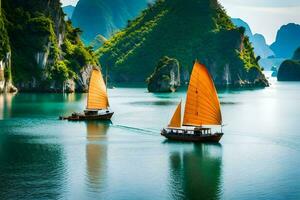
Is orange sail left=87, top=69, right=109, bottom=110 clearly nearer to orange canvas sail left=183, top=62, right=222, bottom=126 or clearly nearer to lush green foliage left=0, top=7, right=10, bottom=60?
orange canvas sail left=183, top=62, right=222, bottom=126

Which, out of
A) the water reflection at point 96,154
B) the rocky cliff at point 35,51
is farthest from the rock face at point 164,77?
the water reflection at point 96,154

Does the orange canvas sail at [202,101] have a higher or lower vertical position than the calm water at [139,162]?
higher

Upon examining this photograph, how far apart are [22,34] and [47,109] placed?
59715 mm

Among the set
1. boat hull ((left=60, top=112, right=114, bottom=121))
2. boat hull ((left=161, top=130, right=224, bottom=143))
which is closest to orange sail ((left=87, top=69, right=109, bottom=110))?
boat hull ((left=60, top=112, right=114, bottom=121))

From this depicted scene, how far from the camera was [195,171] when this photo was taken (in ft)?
157

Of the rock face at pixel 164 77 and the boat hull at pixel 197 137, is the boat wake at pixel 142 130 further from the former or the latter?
the rock face at pixel 164 77

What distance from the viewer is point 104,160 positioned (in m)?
51.9

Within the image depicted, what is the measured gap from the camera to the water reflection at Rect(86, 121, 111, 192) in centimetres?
4369

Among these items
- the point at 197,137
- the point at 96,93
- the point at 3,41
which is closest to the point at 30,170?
the point at 197,137

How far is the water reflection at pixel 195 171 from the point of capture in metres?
40.6

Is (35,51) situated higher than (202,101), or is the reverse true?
(35,51)

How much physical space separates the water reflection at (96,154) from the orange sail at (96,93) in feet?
20.6

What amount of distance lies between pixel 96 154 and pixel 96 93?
103 feet

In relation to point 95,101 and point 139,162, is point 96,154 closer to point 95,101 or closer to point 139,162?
point 139,162
